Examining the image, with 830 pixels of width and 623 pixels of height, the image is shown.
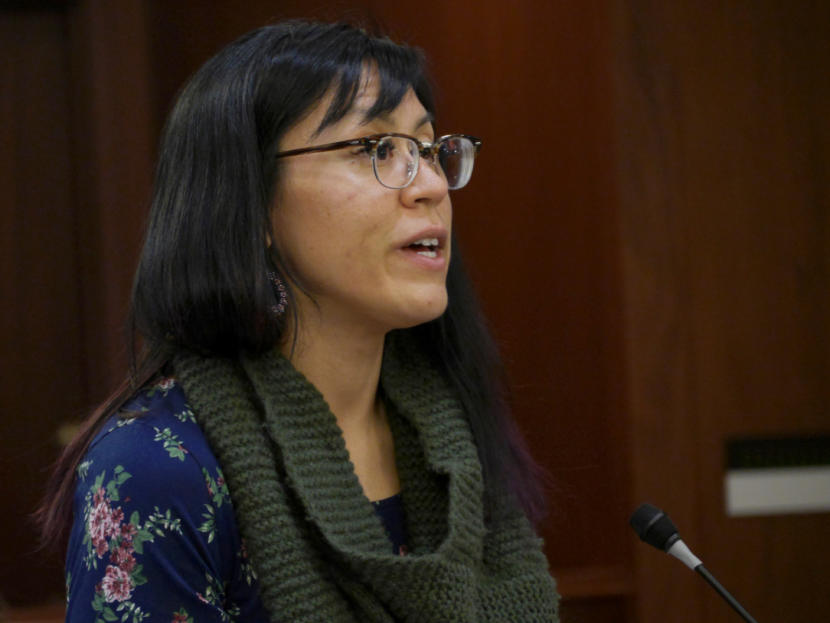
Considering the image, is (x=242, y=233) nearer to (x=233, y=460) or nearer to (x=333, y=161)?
(x=333, y=161)

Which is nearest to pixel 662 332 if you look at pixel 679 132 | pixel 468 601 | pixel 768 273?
pixel 768 273

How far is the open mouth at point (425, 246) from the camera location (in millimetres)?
1449

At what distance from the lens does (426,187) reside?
1.43m

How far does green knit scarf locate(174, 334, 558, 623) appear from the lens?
127 centimetres

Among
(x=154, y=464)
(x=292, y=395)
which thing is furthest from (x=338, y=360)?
(x=154, y=464)

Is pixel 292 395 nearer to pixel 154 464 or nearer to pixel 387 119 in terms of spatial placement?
pixel 154 464

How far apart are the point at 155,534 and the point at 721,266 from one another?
1622 millimetres

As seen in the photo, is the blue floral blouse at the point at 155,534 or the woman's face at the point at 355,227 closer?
the blue floral blouse at the point at 155,534

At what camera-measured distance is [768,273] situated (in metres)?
2.43

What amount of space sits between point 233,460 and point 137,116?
1.27 meters

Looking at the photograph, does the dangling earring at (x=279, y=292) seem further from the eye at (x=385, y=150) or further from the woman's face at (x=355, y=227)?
the eye at (x=385, y=150)

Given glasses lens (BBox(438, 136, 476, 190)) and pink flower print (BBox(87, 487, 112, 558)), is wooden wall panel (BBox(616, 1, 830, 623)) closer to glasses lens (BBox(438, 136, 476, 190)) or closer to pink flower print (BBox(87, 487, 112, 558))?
glasses lens (BBox(438, 136, 476, 190))

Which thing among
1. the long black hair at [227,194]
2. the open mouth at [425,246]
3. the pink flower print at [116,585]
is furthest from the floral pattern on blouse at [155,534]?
the open mouth at [425,246]

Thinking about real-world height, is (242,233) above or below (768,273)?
above
